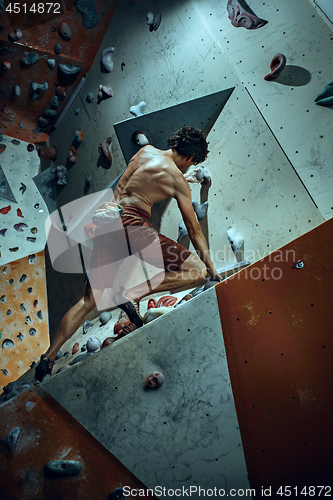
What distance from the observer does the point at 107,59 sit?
3592 millimetres

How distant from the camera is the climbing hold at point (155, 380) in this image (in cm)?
193

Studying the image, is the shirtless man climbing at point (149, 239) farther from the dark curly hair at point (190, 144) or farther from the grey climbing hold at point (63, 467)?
the grey climbing hold at point (63, 467)

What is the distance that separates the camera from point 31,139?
4230 millimetres

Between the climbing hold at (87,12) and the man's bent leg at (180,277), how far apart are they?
3016 mm

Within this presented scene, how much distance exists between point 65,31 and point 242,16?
2091mm

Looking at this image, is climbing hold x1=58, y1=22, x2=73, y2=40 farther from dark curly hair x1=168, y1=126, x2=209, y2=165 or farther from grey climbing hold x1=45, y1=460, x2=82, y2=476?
grey climbing hold x1=45, y1=460, x2=82, y2=476

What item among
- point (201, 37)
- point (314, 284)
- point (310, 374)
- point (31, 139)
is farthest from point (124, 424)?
point (31, 139)

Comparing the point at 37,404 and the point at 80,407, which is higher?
the point at 37,404

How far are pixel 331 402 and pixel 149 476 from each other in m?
1.09

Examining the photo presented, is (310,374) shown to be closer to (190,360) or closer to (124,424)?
(190,360)

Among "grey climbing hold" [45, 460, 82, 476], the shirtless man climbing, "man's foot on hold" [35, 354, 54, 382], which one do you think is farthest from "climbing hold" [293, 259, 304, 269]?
"man's foot on hold" [35, 354, 54, 382]

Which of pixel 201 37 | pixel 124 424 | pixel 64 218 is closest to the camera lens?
pixel 124 424

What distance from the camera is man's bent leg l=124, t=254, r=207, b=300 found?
7.70ft

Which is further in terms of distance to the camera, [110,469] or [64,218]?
[64,218]
